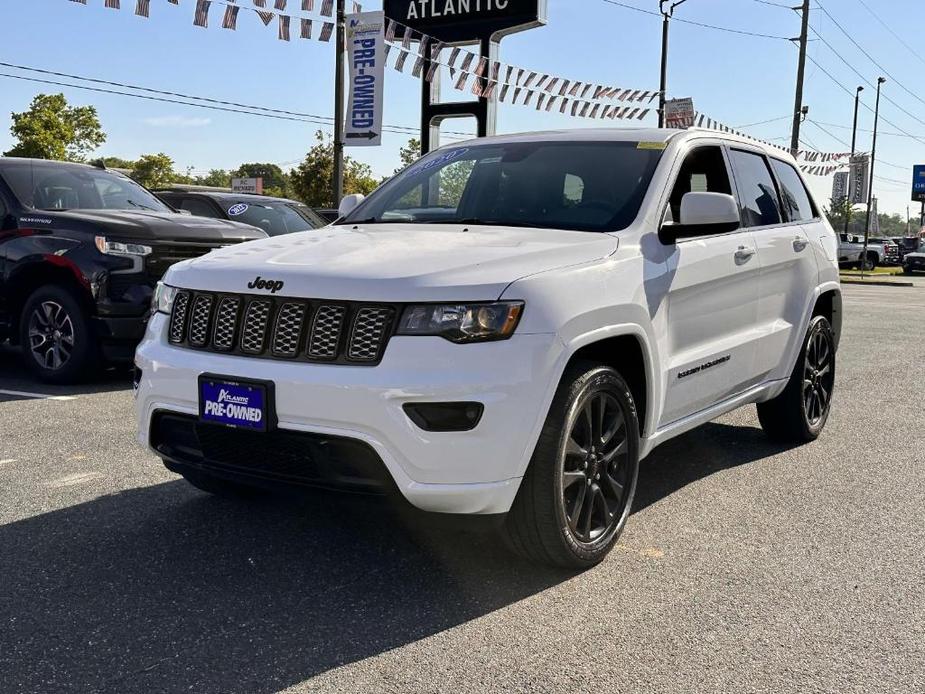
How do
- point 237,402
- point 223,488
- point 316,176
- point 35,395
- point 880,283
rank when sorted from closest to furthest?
point 237,402 < point 223,488 < point 35,395 < point 880,283 < point 316,176

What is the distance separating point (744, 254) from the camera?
5031 millimetres

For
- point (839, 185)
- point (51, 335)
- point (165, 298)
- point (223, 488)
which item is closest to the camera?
point (165, 298)

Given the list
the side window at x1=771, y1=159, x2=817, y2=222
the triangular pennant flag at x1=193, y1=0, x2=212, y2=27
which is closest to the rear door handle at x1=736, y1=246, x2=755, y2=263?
the side window at x1=771, y1=159, x2=817, y2=222

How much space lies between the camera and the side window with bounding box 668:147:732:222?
4.70 metres

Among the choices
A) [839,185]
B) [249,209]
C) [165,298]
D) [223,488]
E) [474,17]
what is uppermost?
[474,17]

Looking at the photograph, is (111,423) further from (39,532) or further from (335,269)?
(335,269)

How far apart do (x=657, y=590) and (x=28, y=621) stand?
2.19 metres

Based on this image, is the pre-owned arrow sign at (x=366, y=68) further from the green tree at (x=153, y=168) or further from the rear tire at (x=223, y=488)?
the green tree at (x=153, y=168)

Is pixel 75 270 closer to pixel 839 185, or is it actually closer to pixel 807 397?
pixel 807 397

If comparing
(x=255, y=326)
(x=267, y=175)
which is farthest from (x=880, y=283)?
(x=267, y=175)

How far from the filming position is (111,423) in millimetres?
6410

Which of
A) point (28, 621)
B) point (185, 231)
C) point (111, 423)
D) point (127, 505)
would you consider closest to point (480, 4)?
point (185, 231)

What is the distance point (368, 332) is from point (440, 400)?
365mm

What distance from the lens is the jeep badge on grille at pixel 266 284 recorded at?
11.8 feet
